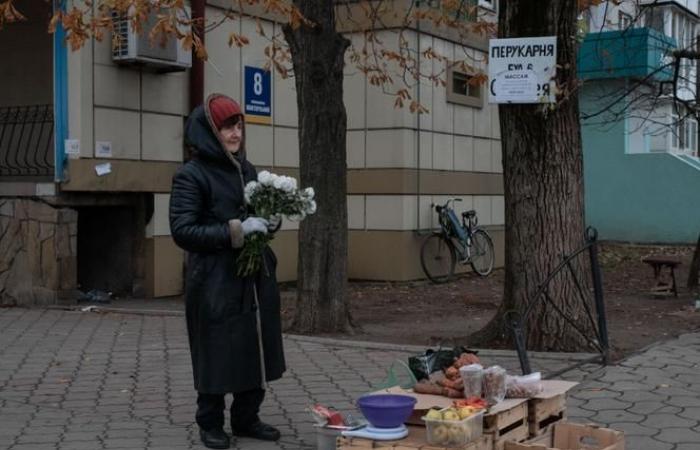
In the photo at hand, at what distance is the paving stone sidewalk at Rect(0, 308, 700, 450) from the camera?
549 cm

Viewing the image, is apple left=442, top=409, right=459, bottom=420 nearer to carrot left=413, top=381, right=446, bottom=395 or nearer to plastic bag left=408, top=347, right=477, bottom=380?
carrot left=413, top=381, right=446, bottom=395

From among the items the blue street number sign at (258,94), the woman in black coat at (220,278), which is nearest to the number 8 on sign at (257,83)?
the blue street number sign at (258,94)

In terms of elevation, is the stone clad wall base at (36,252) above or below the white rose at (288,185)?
below

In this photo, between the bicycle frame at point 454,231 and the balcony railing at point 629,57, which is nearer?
the bicycle frame at point 454,231

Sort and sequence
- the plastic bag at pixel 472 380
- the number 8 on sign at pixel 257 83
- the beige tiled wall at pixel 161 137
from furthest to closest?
the number 8 on sign at pixel 257 83 → the beige tiled wall at pixel 161 137 → the plastic bag at pixel 472 380

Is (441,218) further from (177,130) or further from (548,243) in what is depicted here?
(548,243)

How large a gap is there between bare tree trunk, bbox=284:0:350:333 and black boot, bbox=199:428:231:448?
3574mm

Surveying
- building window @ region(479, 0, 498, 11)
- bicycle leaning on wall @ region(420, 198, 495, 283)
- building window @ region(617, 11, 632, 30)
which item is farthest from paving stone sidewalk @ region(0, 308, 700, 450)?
building window @ region(479, 0, 498, 11)

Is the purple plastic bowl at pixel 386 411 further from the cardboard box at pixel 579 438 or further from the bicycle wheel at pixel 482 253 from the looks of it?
the bicycle wheel at pixel 482 253

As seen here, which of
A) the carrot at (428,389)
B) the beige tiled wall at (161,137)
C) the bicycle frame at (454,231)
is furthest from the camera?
the bicycle frame at (454,231)

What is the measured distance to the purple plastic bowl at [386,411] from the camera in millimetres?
4293

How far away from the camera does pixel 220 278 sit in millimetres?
5012

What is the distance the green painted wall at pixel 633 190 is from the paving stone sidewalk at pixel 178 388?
49.7ft

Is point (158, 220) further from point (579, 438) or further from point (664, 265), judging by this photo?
point (579, 438)
